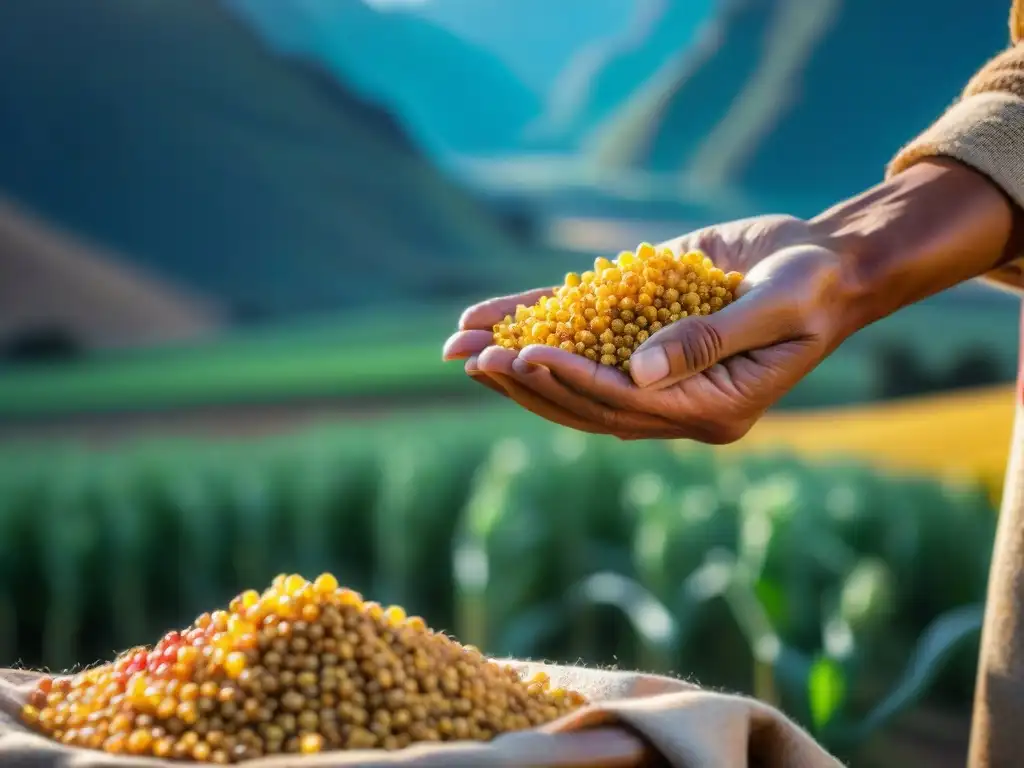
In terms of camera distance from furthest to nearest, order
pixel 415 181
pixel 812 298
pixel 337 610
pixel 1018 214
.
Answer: pixel 415 181
pixel 1018 214
pixel 812 298
pixel 337 610

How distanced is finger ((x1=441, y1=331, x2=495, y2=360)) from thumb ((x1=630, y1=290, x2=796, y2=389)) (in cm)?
25

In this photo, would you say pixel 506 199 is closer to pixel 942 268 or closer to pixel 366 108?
pixel 366 108

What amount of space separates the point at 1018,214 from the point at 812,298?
0.27 metres

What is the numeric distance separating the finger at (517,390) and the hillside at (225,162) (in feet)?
6.72

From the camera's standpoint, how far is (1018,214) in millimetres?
1237

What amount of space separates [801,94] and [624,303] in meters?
2.23

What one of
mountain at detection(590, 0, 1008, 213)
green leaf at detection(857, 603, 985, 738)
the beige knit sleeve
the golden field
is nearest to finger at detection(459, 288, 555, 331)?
the beige knit sleeve

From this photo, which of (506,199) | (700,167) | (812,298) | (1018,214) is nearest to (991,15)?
(700,167)

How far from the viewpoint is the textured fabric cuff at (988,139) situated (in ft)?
3.94

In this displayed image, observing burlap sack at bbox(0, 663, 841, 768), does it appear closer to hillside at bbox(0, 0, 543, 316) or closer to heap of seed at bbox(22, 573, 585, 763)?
heap of seed at bbox(22, 573, 585, 763)

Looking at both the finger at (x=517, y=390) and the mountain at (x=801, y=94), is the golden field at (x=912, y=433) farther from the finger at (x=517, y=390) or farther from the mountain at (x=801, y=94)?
the finger at (x=517, y=390)

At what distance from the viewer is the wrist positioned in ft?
3.92

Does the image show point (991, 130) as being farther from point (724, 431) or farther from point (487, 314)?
point (487, 314)

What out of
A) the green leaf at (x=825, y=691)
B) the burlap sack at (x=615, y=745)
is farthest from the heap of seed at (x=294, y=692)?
the green leaf at (x=825, y=691)
